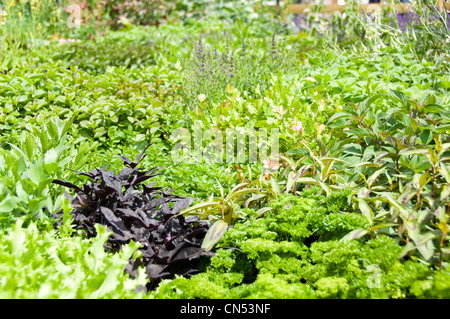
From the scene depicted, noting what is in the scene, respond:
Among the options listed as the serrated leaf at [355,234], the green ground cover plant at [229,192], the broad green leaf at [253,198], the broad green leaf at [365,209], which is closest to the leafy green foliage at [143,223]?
the green ground cover plant at [229,192]

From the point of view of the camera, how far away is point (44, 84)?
3.61 metres

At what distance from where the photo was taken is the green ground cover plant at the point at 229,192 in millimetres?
1484

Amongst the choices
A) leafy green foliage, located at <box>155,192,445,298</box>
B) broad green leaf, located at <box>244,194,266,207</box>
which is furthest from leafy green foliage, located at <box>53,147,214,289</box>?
broad green leaf, located at <box>244,194,266,207</box>

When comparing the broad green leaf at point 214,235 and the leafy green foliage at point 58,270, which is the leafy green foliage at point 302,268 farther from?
the leafy green foliage at point 58,270

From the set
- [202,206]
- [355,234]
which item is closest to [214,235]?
[202,206]

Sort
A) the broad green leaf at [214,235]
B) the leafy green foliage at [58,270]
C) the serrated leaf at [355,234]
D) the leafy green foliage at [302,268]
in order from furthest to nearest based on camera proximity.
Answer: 1. the broad green leaf at [214,235]
2. the serrated leaf at [355,234]
3. the leafy green foliage at [302,268]
4. the leafy green foliage at [58,270]

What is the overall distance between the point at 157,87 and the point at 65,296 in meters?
2.82

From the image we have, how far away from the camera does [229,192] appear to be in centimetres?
206

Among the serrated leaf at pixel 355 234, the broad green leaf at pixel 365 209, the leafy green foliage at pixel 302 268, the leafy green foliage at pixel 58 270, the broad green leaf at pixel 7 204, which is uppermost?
the broad green leaf at pixel 7 204

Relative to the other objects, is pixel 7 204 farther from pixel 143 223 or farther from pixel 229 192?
pixel 229 192

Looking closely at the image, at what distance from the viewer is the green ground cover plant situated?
4.87 ft

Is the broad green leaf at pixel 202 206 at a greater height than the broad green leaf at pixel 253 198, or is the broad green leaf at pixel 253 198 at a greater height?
the broad green leaf at pixel 202 206
